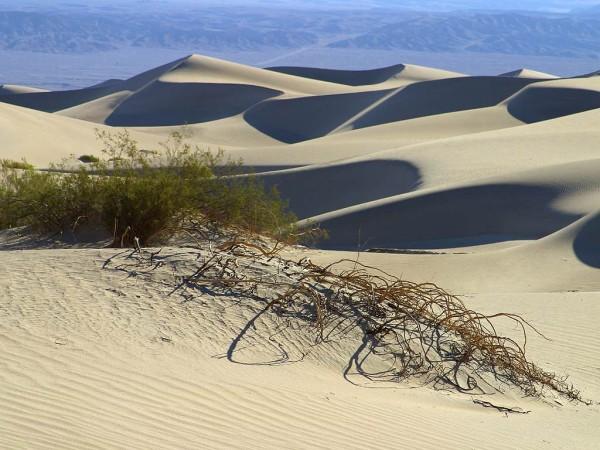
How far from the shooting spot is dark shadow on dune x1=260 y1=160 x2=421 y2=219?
83.0 feet

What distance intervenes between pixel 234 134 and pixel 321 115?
717 cm

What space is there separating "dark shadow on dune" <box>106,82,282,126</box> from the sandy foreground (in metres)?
39.1

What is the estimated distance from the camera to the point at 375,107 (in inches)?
2388

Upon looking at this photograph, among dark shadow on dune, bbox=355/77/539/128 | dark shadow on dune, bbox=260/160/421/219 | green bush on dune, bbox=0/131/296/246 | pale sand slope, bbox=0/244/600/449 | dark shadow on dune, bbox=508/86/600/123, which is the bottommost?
dark shadow on dune, bbox=355/77/539/128

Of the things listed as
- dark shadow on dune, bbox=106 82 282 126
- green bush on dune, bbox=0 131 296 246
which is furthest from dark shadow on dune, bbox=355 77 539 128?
green bush on dune, bbox=0 131 296 246

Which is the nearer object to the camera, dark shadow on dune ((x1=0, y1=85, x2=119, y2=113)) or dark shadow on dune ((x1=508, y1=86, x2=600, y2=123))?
dark shadow on dune ((x1=508, y1=86, x2=600, y2=123))

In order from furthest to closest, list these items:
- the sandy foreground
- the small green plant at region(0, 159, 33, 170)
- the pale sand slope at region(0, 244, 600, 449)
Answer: the small green plant at region(0, 159, 33, 170) < the sandy foreground < the pale sand slope at region(0, 244, 600, 449)

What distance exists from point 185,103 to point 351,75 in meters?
21.7

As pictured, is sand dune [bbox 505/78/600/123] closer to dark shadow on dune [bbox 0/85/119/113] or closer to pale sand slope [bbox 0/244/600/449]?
pale sand slope [bbox 0/244/600/449]

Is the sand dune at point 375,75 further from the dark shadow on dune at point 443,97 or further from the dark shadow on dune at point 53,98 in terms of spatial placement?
the dark shadow on dune at point 443,97

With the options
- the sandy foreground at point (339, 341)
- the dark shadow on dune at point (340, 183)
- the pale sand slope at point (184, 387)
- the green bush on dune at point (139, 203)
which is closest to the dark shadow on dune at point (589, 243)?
the sandy foreground at point (339, 341)

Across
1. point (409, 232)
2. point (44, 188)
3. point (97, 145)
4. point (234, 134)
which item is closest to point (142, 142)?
point (97, 145)

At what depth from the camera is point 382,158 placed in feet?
89.8

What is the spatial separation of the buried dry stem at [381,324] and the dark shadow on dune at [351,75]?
76.1 meters
